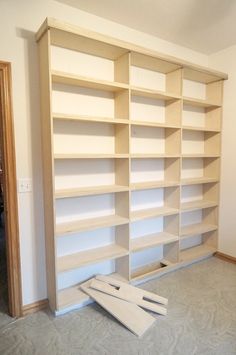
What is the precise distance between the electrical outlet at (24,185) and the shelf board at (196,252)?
200cm

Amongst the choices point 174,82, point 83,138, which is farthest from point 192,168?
point 83,138

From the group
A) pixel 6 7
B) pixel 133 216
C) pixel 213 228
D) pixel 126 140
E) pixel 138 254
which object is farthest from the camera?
pixel 213 228

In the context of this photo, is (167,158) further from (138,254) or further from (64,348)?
(64,348)

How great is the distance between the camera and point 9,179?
1956 millimetres

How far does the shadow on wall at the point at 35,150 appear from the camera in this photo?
1991 millimetres

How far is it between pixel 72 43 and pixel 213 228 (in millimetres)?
2750

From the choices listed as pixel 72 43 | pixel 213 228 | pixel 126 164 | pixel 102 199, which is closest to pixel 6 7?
pixel 72 43

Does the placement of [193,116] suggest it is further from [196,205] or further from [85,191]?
[85,191]

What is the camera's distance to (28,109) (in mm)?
2010

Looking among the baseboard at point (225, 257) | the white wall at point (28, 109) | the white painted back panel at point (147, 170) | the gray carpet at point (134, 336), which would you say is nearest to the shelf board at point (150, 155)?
the white painted back panel at point (147, 170)

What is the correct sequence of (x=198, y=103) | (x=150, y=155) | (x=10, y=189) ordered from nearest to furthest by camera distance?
(x=10, y=189) → (x=150, y=155) → (x=198, y=103)

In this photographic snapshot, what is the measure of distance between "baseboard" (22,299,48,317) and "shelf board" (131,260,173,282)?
885mm

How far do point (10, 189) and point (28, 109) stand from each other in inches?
26.9

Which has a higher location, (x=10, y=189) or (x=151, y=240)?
(x=10, y=189)
